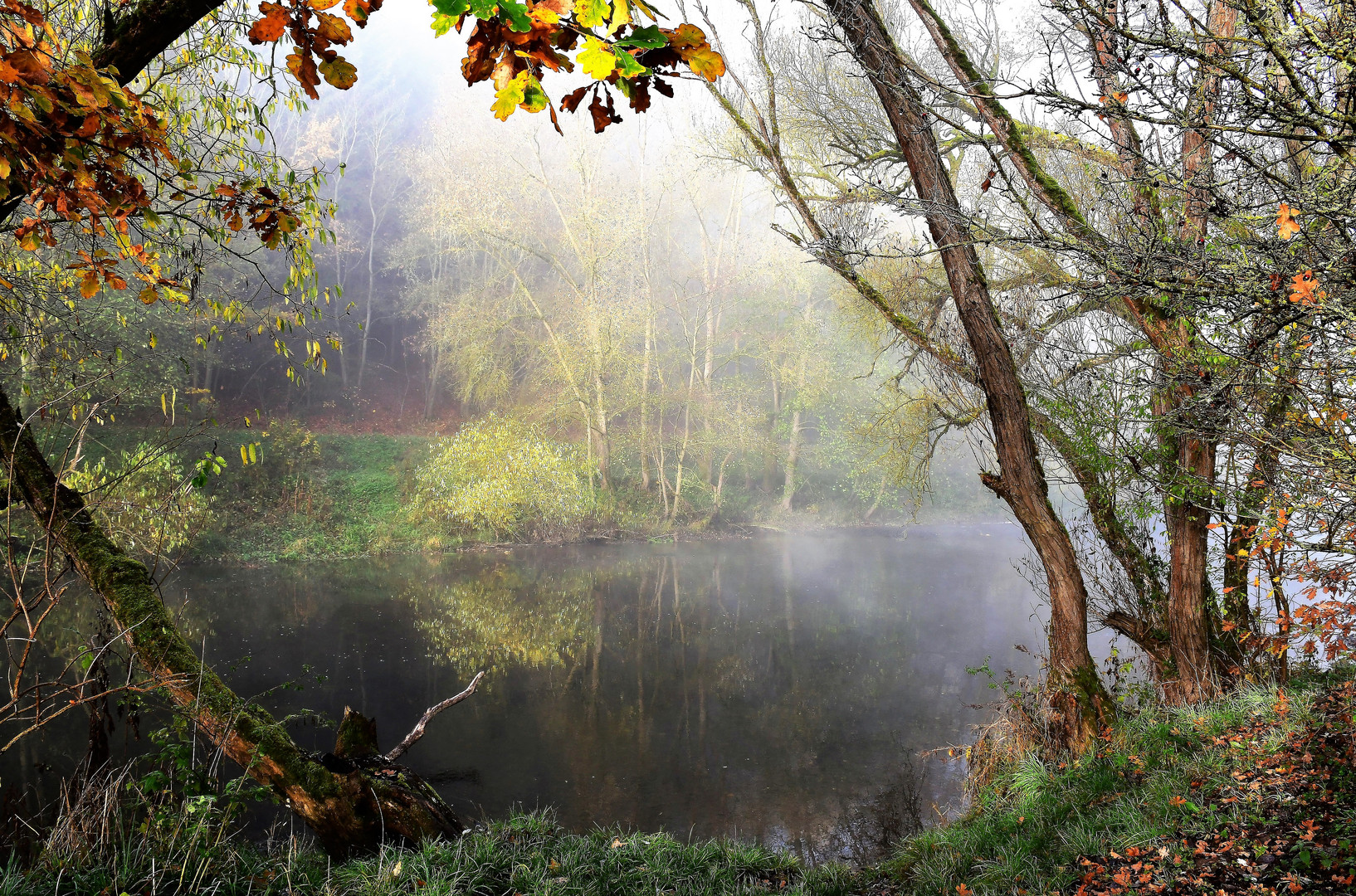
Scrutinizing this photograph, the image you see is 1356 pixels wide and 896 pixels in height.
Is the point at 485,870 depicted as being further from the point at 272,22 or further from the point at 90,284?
the point at 272,22

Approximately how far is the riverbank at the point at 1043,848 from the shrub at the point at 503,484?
9.96 m

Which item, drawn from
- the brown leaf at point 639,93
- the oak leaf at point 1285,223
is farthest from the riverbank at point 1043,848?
the brown leaf at point 639,93

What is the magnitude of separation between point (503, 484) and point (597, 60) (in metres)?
13.2

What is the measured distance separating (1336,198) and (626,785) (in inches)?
219

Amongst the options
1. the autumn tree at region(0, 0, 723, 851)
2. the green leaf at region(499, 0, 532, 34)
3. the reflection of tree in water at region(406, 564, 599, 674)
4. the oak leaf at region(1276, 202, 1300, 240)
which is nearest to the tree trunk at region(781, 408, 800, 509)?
the reflection of tree in water at region(406, 564, 599, 674)

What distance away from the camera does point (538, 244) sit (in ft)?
64.2

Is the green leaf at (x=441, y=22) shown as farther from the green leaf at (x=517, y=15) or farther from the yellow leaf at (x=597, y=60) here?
the yellow leaf at (x=597, y=60)

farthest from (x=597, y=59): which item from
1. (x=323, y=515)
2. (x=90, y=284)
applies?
(x=323, y=515)

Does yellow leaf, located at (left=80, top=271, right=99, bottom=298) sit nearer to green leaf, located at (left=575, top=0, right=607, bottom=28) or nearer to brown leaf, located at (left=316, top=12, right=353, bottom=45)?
brown leaf, located at (left=316, top=12, right=353, bottom=45)

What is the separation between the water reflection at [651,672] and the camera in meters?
5.61

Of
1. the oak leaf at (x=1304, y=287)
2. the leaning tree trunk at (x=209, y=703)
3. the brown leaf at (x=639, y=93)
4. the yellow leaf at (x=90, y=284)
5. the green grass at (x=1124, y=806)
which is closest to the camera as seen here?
the brown leaf at (x=639, y=93)

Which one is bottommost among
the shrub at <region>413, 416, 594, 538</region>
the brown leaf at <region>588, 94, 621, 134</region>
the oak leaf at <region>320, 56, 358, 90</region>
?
the shrub at <region>413, 416, 594, 538</region>

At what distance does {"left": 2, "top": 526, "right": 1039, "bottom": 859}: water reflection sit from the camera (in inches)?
221

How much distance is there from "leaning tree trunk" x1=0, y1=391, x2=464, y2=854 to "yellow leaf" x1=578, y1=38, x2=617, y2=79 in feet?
11.0
